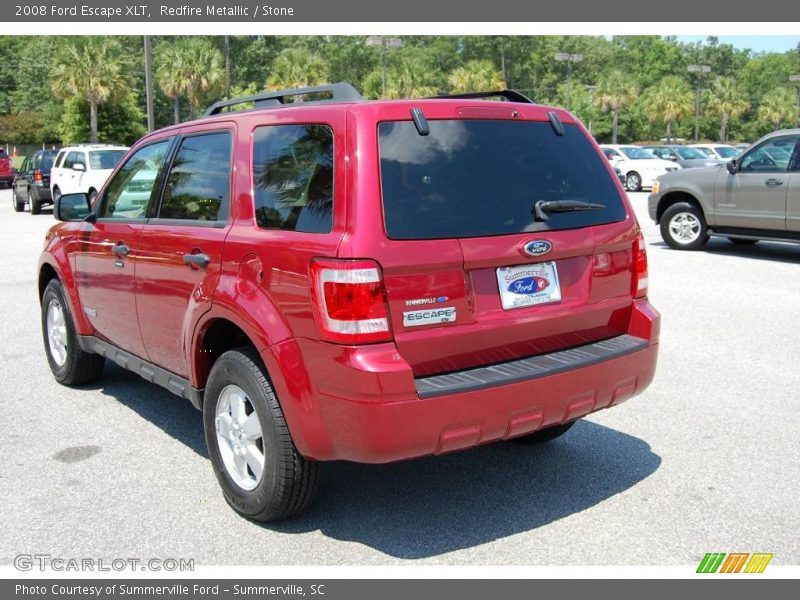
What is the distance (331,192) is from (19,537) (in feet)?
7.02

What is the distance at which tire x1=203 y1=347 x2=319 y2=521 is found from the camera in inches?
143

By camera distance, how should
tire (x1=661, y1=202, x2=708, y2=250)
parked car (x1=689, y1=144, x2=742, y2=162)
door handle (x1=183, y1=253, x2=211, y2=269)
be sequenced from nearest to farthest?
door handle (x1=183, y1=253, x2=211, y2=269) → tire (x1=661, y1=202, x2=708, y2=250) → parked car (x1=689, y1=144, x2=742, y2=162)

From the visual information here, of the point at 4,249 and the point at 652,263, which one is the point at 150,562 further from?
the point at 4,249

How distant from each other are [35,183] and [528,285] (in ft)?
76.0

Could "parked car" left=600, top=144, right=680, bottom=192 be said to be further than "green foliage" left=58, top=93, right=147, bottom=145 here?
No

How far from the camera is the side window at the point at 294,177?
11.5ft

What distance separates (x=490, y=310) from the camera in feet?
11.8

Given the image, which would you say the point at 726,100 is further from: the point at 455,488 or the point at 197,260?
the point at 197,260

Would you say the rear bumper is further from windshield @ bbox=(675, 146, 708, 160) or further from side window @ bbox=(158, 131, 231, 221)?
windshield @ bbox=(675, 146, 708, 160)

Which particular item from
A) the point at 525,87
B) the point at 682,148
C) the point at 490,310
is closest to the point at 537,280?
the point at 490,310

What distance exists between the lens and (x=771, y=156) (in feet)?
40.0

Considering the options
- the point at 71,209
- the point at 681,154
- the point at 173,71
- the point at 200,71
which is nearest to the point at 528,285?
the point at 71,209

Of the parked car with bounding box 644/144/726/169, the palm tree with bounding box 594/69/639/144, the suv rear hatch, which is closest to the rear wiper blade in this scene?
the suv rear hatch

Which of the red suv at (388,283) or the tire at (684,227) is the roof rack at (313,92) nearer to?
the red suv at (388,283)
